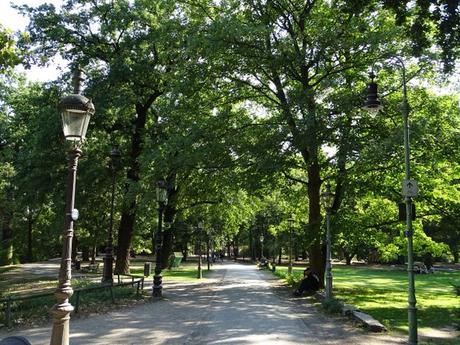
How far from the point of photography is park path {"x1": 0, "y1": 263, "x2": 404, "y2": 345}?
10.7 metres

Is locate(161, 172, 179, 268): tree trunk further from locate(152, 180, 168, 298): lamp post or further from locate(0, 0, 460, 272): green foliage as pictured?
locate(152, 180, 168, 298): lamp post

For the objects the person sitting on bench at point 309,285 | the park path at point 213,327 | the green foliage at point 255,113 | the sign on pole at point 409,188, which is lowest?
the park path at point 213,327

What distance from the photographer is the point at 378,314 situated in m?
15.3

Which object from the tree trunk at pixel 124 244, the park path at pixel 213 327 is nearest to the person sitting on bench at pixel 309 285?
the park path at pixel 213 327

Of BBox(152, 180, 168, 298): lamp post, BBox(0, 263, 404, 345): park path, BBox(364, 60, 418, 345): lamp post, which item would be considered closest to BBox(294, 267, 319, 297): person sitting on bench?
BBox(0, 263, 404, 345): park path

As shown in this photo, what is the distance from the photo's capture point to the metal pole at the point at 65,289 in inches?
251

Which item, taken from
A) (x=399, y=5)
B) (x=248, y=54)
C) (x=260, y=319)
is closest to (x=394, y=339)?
(x=260, y=319)

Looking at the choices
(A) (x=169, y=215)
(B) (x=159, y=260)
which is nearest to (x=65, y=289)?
(B) (x=159, y=260)

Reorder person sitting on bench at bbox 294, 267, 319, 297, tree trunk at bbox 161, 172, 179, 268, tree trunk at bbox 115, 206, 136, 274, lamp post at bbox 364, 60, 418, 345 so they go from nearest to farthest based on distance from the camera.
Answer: lamp post at bbox 364, 60, 418, 345
person sitting on bench at bbox 294, 267, 319, 297
tree trunk at bbox 115, 206, 136, 274
tree trunk at bbox 161, 172, 179, 268

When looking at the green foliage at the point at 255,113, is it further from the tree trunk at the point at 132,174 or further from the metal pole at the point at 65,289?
the metal pole at the point at 65,289

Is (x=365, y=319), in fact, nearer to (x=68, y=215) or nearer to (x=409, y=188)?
(x=409, y=188)

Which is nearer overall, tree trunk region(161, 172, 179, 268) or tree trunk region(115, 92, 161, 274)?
tree trunk region(115, 92, 161, 274)

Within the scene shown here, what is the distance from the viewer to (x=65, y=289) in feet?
21.6

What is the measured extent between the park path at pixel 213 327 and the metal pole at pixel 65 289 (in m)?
4.01
